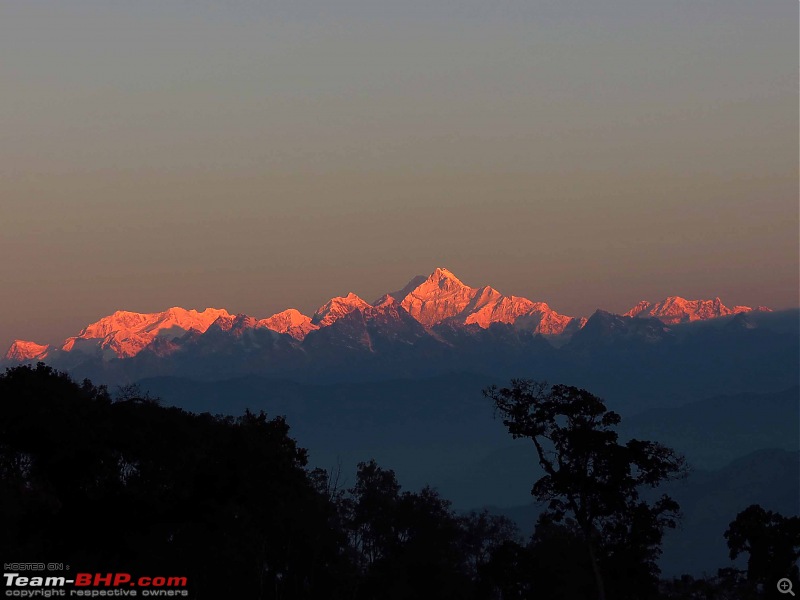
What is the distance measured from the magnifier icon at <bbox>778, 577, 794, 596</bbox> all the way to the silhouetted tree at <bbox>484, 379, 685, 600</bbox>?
8.13 metres

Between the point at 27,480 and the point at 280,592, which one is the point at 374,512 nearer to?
the point at 280,592

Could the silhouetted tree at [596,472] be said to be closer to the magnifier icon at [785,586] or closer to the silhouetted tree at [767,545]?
the silhouetted tree at [767,545]

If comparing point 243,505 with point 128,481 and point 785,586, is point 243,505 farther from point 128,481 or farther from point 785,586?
point 785,586

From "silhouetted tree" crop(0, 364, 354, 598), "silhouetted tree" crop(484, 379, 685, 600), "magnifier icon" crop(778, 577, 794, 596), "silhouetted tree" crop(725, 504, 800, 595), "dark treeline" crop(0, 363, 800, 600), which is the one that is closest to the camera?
"silhouetted tree" crop(0, 364, 354, 598)

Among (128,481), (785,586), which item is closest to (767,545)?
(785,586)

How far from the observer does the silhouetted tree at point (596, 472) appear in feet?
269

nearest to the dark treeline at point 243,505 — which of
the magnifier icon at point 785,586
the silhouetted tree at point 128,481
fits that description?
the silhouetted tree at point 128,481

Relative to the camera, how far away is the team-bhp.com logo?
6309 centimetres

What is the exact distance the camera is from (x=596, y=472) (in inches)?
3246

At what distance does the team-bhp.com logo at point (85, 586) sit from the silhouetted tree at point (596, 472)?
2365cm

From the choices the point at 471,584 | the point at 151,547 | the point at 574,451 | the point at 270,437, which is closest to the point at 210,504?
the point at 151,547

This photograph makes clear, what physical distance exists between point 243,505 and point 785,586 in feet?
112

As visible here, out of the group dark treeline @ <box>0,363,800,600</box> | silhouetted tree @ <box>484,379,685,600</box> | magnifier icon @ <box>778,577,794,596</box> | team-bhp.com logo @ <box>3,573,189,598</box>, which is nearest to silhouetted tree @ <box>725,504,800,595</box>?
dark treeline @ <box>0,363,800,600</box>

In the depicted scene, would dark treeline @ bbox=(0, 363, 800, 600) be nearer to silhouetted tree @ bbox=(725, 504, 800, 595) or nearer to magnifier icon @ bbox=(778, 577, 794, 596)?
silhouetted tree @ bbox=(725, 504, 800, 595)
